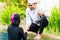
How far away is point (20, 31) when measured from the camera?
6.32 m

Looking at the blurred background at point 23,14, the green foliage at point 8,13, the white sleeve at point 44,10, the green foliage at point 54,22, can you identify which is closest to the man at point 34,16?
the white sleeve at point 44,10

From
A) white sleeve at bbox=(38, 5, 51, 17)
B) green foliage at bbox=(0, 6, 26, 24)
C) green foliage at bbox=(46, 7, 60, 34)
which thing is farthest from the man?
green foliage at bbox=(0, 6, 26, 24)

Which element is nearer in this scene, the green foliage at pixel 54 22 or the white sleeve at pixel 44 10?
the white sleeve at pixel 44 10

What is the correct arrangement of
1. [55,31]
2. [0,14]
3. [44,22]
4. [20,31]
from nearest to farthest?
1. [20,31]
2. [44,22]
3. [55,31]
4. [0,14]

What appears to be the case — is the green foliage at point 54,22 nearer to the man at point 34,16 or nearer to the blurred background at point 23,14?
the blurred background at point 23,14

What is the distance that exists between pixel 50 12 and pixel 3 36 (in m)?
1.64

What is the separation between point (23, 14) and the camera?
1102 cm

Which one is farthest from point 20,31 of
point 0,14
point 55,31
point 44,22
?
point 0,14

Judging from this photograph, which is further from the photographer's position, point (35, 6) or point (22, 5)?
point (22, 5)

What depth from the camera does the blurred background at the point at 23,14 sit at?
9.04 meters

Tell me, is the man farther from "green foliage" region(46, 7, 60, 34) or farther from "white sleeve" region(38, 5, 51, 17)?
"green foliage" region(46, 7, 60, 34)

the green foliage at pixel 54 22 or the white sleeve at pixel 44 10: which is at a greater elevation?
the white sleeve at pixel 44 10

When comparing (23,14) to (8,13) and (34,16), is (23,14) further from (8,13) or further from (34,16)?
(34,16)

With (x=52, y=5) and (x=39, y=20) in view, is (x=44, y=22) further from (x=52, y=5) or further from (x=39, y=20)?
(x=52, y=5)
